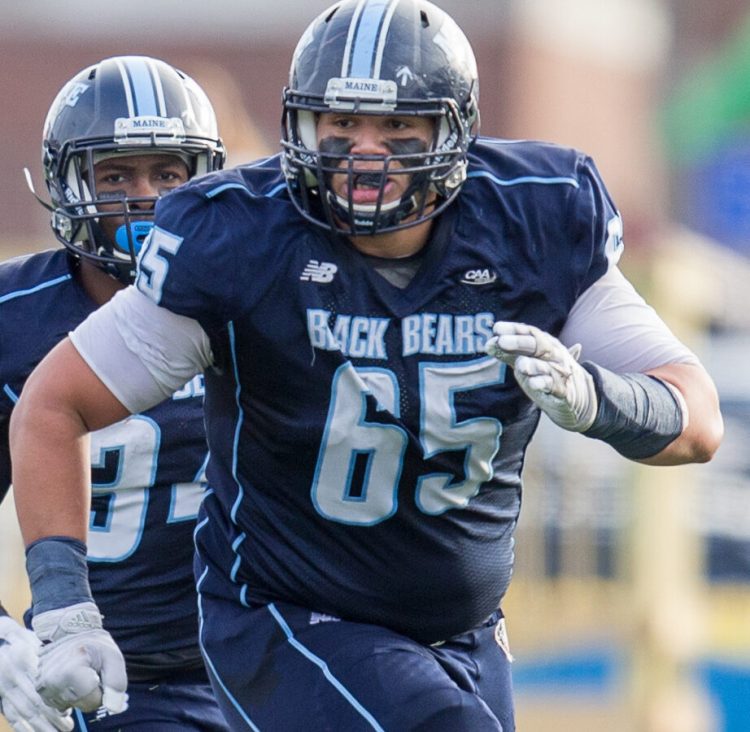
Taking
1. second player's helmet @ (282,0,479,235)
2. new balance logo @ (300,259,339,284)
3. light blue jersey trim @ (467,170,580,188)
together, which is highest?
second player's helmet @ (282,0,479,235)

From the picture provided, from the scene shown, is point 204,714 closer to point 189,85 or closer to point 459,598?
point 459,598

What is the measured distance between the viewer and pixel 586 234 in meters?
3.19

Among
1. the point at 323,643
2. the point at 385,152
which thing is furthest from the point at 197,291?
the point at 323,643

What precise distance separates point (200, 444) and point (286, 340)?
2.58 ft

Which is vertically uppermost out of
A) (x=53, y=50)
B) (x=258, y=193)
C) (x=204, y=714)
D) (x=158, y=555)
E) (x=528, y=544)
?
(x=258, y=193)

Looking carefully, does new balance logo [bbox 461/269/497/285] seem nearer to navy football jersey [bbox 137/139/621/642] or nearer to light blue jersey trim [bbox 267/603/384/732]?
navy football jersey [bbox 137/139/621/642]

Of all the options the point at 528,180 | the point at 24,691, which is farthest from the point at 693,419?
the point at 24,691

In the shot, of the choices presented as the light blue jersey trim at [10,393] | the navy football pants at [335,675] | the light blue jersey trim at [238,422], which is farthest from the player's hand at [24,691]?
the light blue jersey trim at [10,393]

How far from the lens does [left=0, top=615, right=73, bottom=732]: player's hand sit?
3039mm

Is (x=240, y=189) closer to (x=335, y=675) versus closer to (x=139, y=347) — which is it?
(x=139, y=347)

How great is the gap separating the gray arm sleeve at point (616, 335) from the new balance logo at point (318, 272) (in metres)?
0.43

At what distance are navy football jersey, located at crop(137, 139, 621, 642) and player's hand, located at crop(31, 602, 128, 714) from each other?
0.33 m

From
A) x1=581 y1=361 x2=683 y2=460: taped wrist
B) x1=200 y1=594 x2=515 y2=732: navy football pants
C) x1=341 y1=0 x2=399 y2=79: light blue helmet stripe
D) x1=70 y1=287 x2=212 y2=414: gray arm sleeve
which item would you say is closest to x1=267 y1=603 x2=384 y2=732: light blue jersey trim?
x1=200 y1=594 x2=515 y2=732: navy football pants

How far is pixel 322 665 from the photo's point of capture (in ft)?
10.2
